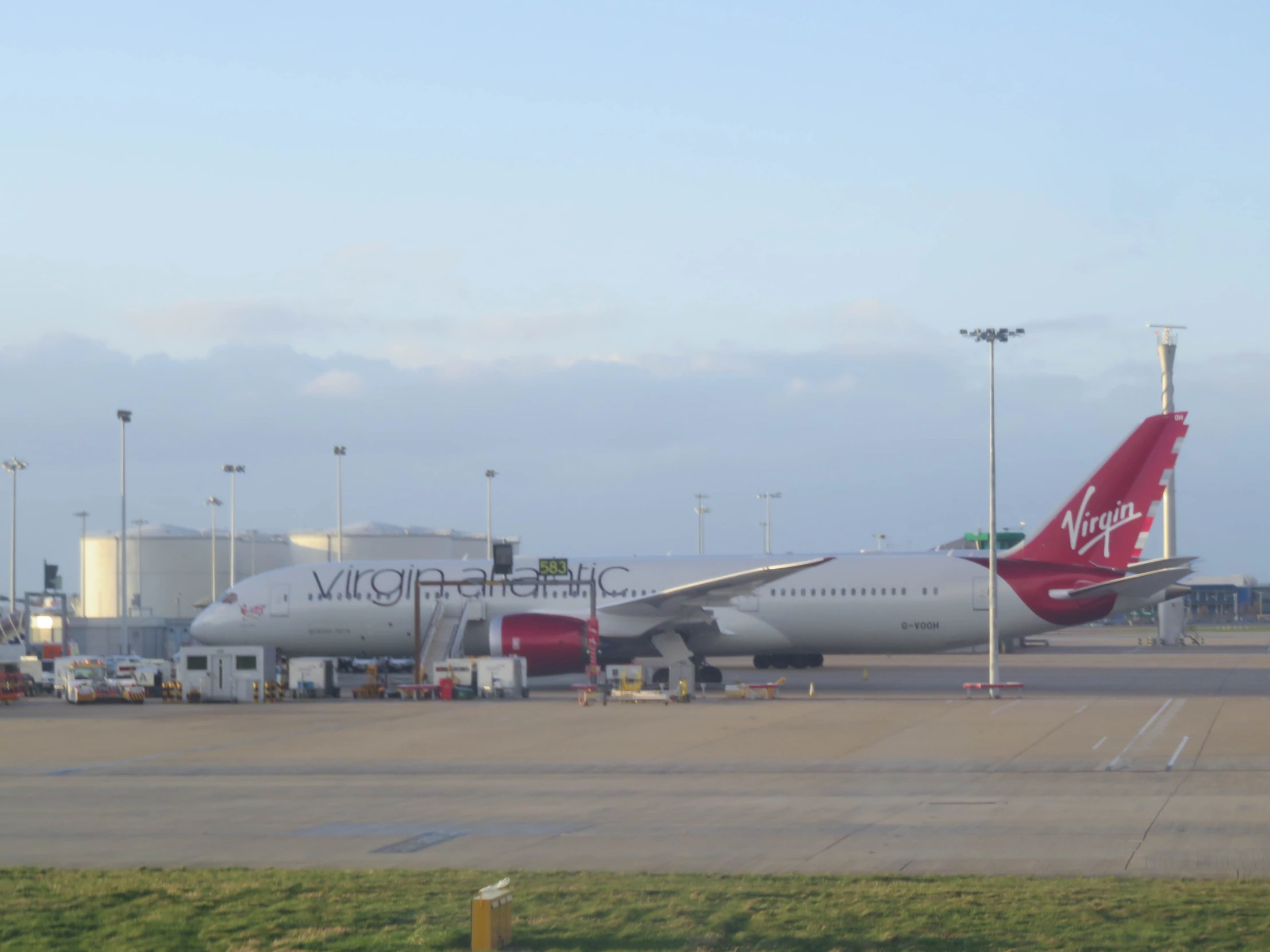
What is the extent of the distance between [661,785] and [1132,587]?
878 inches

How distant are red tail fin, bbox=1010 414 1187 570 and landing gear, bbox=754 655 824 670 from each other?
13548mm

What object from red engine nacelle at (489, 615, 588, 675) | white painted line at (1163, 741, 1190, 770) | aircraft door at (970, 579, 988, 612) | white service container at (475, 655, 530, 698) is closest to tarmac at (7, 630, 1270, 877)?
white painted line at (1163, 741, 1190, 770)

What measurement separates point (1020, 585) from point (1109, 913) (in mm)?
28862

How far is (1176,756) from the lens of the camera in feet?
65.3

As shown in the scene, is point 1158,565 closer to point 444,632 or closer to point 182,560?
point 444,632

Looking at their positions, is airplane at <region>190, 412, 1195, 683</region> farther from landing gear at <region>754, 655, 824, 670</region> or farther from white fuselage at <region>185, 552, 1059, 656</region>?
landing gear at <region>754, 655, 824, 670</region>

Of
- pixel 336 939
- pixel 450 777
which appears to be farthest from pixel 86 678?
pixel 336 939

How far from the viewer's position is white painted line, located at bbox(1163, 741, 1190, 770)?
18.5 m

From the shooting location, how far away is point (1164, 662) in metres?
51.8

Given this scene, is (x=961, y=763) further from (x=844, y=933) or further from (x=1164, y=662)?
(x=1164, y=662)

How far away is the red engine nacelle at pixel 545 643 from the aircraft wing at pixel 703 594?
1907 millimetres

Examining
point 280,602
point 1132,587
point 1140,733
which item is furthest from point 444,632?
point 1140,733

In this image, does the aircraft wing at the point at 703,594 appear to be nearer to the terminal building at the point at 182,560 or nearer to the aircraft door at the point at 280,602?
the aircraft door at the point at 280,602

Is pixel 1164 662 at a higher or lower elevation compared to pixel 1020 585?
lower
